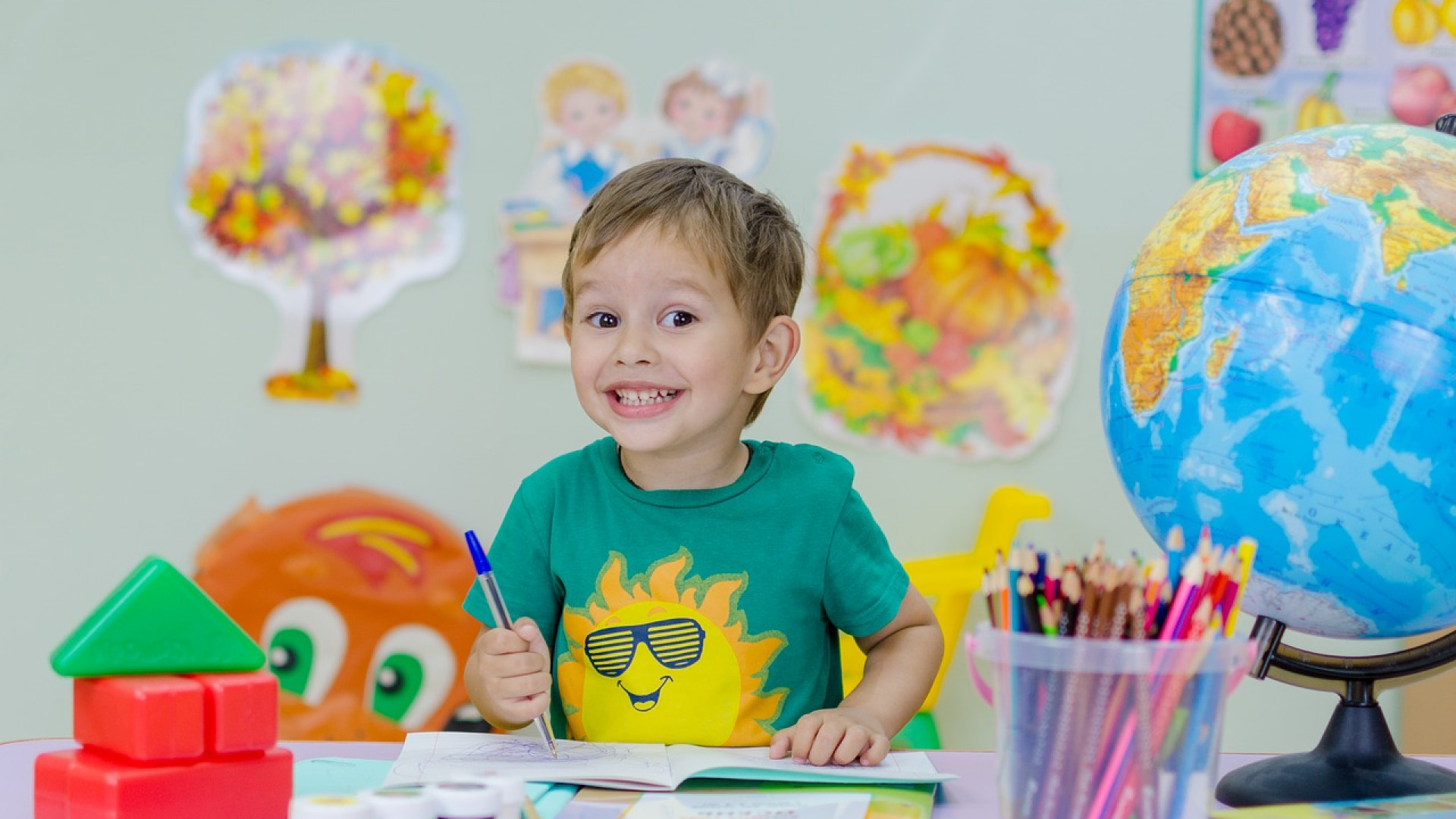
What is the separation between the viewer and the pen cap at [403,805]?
0.49 metres

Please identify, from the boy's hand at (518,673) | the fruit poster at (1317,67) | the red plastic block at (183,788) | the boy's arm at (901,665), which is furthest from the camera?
the fruit poster at (1317,67)

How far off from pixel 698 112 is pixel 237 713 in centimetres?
140

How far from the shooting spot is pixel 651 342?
95 centimetres

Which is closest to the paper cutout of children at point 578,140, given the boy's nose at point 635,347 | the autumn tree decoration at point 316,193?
the autumn tree decoration at point 316,193

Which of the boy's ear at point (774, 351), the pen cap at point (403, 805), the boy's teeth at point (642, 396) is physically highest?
the boy's ear at point (774, 351)

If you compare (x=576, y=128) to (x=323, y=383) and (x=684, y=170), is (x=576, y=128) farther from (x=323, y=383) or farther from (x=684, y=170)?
(x=684, y=170)

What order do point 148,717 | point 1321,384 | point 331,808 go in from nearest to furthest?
point 331,808
point 148,717
point 1321,384

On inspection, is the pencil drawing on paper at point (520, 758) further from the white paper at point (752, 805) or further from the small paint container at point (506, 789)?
the small paint container at point (506, 789)

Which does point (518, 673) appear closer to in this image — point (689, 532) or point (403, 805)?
point (689, 532)

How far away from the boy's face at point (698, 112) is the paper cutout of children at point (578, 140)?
78mm

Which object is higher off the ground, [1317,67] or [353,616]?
[1317,67]

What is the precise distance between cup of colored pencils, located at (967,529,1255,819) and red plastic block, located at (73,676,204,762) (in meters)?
0.38

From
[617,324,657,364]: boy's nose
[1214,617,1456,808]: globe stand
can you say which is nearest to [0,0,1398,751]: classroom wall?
[617,324,657,364]: boy's nose

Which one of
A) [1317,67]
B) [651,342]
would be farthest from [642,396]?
[1317,67]
